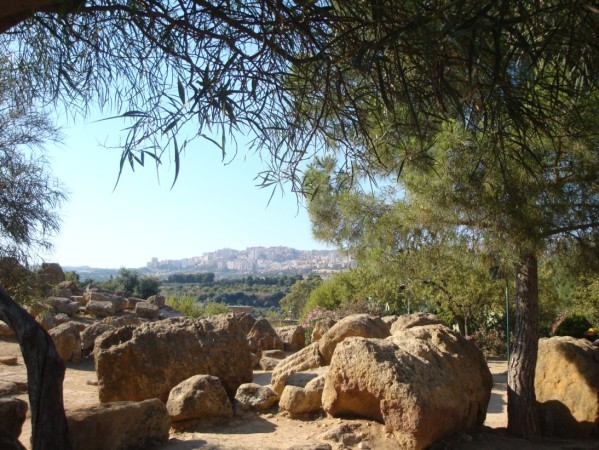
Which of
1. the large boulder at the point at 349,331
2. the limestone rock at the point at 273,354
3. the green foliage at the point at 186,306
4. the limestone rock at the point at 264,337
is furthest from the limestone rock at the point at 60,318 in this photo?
the large boulder at the point at 349,331

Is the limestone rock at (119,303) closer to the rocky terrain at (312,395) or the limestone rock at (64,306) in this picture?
the limestone rock at (64,306)

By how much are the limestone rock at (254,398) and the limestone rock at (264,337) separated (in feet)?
27.7

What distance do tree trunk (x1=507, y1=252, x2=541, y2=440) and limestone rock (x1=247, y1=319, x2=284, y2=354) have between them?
10.1 meters

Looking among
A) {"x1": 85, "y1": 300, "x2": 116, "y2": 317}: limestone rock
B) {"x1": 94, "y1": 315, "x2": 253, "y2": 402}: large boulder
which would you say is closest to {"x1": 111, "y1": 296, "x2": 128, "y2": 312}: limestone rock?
{"x1": 85, "y1": 300, "x2": 116, "y2": 317}: limestone rock

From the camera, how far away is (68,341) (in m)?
14.8

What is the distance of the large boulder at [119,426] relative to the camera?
6.00 metres

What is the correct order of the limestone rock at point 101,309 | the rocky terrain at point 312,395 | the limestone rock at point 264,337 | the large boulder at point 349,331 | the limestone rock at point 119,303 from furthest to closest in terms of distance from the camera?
the limestone rock at point 119,303
the limestone rock at point 101,309
the limestone rock at point 264,337
the large boulder at point 349,331
the rocky terrain at point 312,395

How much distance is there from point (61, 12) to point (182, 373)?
7099mm

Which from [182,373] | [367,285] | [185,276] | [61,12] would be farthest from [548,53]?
[185,276]

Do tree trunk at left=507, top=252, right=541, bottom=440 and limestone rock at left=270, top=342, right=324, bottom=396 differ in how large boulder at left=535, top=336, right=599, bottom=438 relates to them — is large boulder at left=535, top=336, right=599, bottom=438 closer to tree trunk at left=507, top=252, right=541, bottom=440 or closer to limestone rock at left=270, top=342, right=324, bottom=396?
tree trunk at left=507, top=252, right=541, bottom=440

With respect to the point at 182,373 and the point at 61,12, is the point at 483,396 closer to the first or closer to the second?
the point at 182,373

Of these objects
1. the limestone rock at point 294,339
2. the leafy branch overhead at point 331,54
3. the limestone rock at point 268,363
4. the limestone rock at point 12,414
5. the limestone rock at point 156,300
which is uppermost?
the leafy branch overhead at point 331,54

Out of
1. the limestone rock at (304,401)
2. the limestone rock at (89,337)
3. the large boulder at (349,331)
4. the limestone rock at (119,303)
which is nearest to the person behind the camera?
the limestone rock at (304,401)

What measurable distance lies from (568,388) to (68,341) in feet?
35.0
